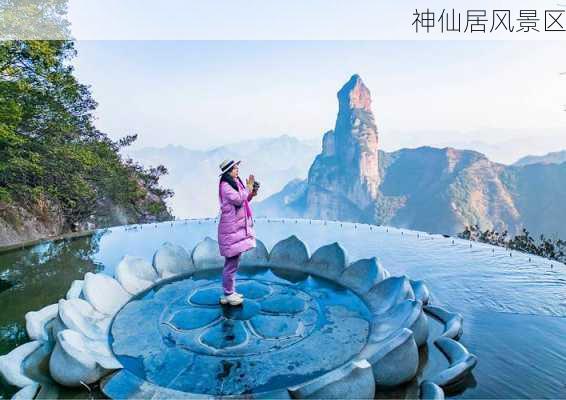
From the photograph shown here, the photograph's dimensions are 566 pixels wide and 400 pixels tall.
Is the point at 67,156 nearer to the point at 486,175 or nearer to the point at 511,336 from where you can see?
the point at 511,336

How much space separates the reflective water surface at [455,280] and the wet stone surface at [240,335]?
1125 millimetres

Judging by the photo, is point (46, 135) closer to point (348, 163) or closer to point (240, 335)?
point (240, 335)

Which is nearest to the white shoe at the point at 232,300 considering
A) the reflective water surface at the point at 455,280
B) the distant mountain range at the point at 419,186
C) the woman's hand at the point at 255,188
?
the woman's hand at the point at 255,188

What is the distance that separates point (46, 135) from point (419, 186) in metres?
65.6

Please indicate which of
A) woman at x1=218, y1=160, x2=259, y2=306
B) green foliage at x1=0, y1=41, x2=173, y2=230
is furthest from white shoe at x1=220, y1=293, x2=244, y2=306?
green foliage at x1=0, y1=41, x2=173, y2=230

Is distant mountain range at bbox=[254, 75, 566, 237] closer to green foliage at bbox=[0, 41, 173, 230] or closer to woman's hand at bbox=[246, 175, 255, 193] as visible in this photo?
green foliage at bbox=[0, 41, 173, 230]

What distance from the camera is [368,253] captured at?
733 centimetres

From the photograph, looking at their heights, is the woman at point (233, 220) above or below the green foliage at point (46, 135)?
below

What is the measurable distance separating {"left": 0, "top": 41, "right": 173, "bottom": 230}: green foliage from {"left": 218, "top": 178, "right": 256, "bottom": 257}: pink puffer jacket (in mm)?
5896

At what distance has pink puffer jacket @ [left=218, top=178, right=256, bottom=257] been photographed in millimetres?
4246

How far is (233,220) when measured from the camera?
14.3 ft

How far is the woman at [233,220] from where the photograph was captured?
14.0 ft

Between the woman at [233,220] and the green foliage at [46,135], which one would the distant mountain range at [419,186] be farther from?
the woman at [233,220]

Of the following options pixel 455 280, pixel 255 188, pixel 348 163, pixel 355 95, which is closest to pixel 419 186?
pixel 348 163
